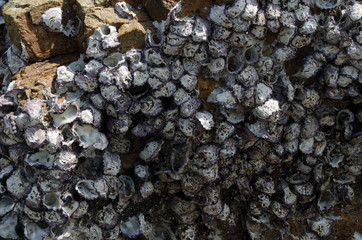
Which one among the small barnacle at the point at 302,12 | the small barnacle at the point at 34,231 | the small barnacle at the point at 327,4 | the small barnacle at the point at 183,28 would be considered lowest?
the small barnacle at the point at 34,231

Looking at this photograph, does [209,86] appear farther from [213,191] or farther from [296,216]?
[296,216]

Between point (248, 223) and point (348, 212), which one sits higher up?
point (348, 212)

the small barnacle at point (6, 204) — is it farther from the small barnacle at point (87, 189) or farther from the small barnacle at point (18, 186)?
the small barnacle at point (87, 189)

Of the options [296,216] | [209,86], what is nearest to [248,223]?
[296,216]

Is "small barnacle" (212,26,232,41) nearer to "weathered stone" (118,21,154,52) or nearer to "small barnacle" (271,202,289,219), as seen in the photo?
"weathered stone" (118,21,154,52)

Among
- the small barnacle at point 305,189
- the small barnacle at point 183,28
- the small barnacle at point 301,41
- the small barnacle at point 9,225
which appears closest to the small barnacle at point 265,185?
the small barnacle at point 305,189

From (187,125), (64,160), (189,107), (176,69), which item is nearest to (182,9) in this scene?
(176,69)
